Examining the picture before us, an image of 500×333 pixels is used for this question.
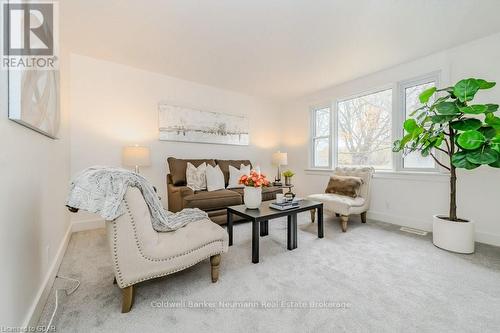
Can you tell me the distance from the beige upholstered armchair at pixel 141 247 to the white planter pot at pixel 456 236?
263 centimetres

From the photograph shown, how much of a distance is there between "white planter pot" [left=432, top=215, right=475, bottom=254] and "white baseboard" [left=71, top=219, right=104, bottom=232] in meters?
4.43

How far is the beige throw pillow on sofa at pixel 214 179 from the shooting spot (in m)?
3.37

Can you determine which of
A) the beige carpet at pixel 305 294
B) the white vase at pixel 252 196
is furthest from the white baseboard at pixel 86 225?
the white vase at pixel 252 196

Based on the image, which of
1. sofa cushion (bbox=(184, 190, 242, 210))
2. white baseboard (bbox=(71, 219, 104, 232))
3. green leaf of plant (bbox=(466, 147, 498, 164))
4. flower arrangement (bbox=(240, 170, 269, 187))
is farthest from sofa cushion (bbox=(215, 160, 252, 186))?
green leaf of plant (bbox=(466, 147, 498, 164))

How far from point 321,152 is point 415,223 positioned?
6.74ft

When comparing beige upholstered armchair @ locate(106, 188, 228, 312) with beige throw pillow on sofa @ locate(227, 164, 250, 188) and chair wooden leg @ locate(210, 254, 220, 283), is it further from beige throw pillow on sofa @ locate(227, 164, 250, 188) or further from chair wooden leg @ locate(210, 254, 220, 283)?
beige throw pillow on sofa @ locate(227, 164, 250, 188)

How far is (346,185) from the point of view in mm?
3260

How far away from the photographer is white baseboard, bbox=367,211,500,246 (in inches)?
97.7

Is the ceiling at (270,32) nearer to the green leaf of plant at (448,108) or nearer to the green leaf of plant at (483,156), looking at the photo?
the green leaf of plant at (448,108)

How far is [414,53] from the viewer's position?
9.48 feet

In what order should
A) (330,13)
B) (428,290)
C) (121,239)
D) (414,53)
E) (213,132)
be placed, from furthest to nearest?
1. (213,132)
2. (414,53)
3. (330,13)
4. (428,290)
5. (121,239)

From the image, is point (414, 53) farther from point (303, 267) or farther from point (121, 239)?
point (121, 239)

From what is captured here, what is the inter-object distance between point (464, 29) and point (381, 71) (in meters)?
1.11

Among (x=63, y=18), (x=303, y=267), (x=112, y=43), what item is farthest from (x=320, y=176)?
(x=63, y=18)
